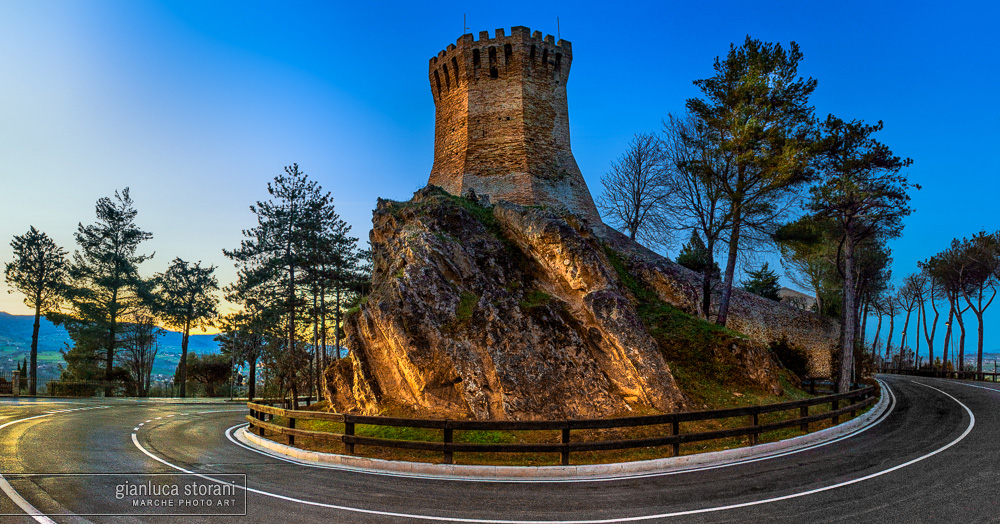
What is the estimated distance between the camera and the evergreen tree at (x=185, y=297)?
1874 inches

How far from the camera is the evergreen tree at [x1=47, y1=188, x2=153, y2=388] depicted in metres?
39.9

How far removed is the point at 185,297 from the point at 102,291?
7701 millimetres

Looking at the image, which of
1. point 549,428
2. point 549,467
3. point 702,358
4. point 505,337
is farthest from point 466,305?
point 702,358


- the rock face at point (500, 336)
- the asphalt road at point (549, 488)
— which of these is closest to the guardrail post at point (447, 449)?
the asphalt road at point (549, 488)

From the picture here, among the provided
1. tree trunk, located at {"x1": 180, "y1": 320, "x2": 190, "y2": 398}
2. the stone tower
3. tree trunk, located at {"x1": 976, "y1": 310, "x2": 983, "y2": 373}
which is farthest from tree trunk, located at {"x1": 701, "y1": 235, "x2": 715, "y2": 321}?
tree trunk, located at {"x1": 180, "y1": 320, "x2": 190, "y2": 398}

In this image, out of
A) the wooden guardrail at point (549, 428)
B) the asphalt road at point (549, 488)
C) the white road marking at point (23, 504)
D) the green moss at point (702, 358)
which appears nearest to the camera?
the white road marking at point (23, 504)

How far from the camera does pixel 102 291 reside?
41.3m

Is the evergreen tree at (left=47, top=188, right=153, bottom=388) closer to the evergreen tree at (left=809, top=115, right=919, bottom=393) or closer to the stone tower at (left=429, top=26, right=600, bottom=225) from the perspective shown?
the stone tower at (left=429, top=26, right=600, bottom=225)

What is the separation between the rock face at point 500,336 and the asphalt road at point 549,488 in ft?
16.1

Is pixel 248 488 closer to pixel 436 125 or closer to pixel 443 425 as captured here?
pixel 443 425

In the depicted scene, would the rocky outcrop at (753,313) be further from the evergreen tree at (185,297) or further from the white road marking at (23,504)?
the evergreen tree at (185,297)

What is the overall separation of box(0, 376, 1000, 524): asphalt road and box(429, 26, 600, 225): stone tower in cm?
2095

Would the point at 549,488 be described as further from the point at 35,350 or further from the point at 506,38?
the point at 35,350

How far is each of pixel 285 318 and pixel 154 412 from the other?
2147cm
